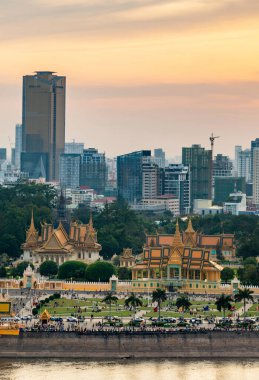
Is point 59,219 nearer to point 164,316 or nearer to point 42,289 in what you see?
point 42,289

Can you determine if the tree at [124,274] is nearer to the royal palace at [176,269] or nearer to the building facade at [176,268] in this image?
the royal palace at [176,269]

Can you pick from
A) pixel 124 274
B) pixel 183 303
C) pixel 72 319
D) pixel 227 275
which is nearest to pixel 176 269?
pixel 227 275

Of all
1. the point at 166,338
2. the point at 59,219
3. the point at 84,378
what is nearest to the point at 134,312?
the point at 166,338

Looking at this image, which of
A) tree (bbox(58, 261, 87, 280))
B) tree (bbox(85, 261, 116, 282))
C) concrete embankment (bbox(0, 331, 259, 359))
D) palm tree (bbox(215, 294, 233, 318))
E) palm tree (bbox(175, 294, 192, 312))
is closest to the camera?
concrete embankment (bbox(0, 331, 259, 359))

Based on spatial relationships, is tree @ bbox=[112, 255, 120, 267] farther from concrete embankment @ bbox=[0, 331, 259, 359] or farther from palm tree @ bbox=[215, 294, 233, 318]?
concrete embankment @ bbox=[0, 331, 259, 359]

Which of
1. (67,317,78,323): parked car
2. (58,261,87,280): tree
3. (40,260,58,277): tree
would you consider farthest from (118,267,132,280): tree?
(67,317,78,323): parked car
